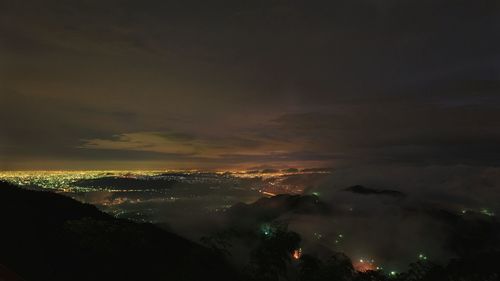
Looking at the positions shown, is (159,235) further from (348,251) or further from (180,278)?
(348,251)

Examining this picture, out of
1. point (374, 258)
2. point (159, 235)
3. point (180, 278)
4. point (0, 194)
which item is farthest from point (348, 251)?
point (180, 278)

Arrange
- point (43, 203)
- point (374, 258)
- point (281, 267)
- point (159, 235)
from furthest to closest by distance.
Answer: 1. point (374, 258)
2. point (159, 235)
3. point (43, 203)
4. point (281, 267)

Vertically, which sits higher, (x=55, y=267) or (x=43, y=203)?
(x=43, y=203)

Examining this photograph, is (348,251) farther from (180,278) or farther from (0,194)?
(180,278)

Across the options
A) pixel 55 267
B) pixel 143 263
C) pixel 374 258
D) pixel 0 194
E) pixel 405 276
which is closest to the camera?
pixel 405 276

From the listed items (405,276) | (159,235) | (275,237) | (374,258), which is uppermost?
(275,237)

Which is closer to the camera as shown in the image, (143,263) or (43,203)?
(143,263)

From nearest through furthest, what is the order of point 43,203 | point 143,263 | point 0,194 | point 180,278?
1. point 180,278
2. point 143,263
3. point 0,194
4. point 43,203

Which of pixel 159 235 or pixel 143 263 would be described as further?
pixel 159 235

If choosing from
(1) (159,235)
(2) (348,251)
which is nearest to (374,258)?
(2) (348,251)
